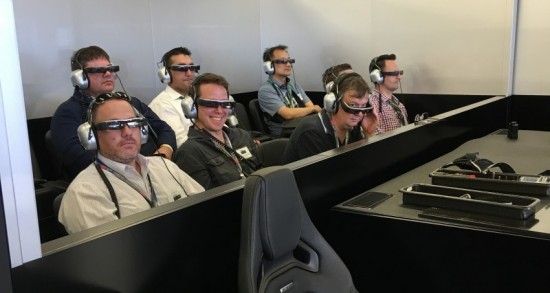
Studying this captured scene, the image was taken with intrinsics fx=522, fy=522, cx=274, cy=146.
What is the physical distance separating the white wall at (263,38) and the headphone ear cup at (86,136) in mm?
2009

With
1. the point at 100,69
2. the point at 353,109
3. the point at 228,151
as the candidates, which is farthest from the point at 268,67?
the point at 228,151

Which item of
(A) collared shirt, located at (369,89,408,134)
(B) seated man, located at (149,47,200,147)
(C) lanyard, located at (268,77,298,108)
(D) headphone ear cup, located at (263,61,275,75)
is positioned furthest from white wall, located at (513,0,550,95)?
(B) seated man, located at (149,47,200,147)

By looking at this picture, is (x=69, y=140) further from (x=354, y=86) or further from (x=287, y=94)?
(x=287, y=94)

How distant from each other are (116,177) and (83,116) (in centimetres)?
131

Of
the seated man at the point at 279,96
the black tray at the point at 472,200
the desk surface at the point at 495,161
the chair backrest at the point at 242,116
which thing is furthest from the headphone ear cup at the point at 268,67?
the black tray at the point at 472,200

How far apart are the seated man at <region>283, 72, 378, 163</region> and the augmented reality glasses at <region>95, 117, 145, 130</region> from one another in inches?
33.1

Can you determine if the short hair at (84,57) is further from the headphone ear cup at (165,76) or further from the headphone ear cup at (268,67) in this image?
the headphone ear cup at (268,67)

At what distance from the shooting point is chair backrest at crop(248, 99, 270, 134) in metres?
4.49

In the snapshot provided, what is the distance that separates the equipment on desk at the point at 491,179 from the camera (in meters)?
1.86

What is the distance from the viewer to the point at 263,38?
5.68m

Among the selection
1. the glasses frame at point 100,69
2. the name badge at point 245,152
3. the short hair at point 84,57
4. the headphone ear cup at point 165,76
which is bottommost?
the name badge at point 245,152

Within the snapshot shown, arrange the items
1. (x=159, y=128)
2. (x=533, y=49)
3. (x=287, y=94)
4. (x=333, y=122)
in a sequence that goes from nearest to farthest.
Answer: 1. (x=333, y=122)
2. (x=159, y=128)
3. (x=533, y=49)
4. (x=287, y=94)

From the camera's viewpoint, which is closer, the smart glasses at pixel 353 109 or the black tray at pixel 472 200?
the black tray at pixel 472 200

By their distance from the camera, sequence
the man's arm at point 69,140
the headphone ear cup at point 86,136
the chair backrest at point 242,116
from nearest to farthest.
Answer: the headphone ear cup at point 86,136 → the man's arm at point 69,140 → the chair backrest at point 242,116
